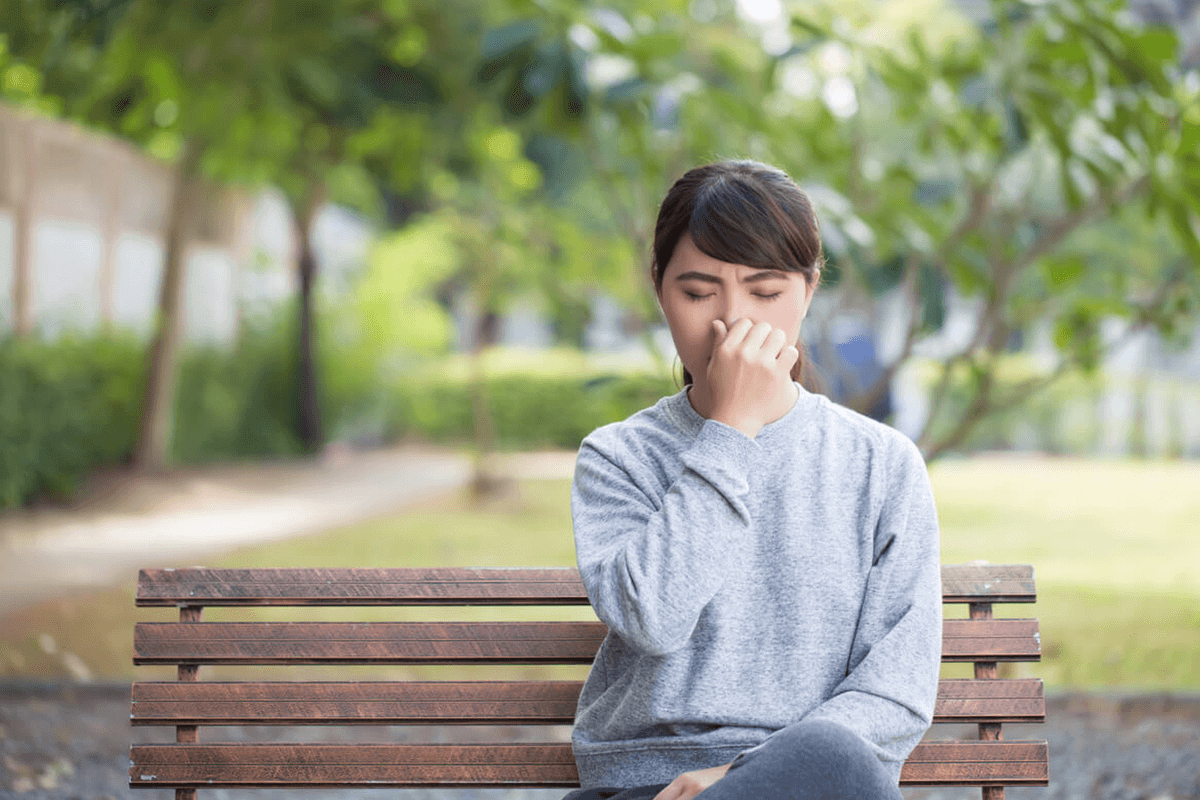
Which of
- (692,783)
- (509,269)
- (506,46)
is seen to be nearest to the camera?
(692,783)

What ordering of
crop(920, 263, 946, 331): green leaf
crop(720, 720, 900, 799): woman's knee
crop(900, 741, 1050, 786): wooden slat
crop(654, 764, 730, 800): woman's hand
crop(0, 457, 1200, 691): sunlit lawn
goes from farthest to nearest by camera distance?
crop(0, 457, 1200, 691): sunlit lawn, crop(920, 263, 946, 331): green leaf, crop(900, 741, 1050, 786): wooden slat, crop(654, 764, 730, 800): woman's hand, crop(720, 720, 900, 799): woman's knee

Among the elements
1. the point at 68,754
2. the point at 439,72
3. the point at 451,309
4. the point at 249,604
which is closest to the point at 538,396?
the point at 451,309

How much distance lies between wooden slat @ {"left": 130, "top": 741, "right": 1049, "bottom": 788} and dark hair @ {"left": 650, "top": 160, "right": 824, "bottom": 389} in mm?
1041

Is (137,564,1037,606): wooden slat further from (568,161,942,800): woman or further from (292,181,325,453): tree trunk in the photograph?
(292,181,325,453): tree trunk

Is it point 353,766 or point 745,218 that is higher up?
point 745,218

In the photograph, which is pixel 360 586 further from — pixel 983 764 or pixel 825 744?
pixel 983 764

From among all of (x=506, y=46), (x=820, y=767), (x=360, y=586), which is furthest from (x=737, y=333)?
(x=506, y=46)

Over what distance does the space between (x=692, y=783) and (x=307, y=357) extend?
43.8ft

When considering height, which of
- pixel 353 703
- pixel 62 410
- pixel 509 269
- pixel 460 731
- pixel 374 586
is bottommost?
pixel 460 731

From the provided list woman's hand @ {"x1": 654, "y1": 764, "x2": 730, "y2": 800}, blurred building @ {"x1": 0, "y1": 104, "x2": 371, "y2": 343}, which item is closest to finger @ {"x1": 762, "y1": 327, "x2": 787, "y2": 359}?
woman's hand @ {"x1": 654, "y1": 764, "x2": 730, "y2": 800}

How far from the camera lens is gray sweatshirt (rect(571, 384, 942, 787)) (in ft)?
5.41

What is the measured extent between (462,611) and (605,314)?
19.7m

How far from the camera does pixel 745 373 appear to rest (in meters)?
1.68

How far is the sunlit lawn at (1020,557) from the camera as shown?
575 centimetres
